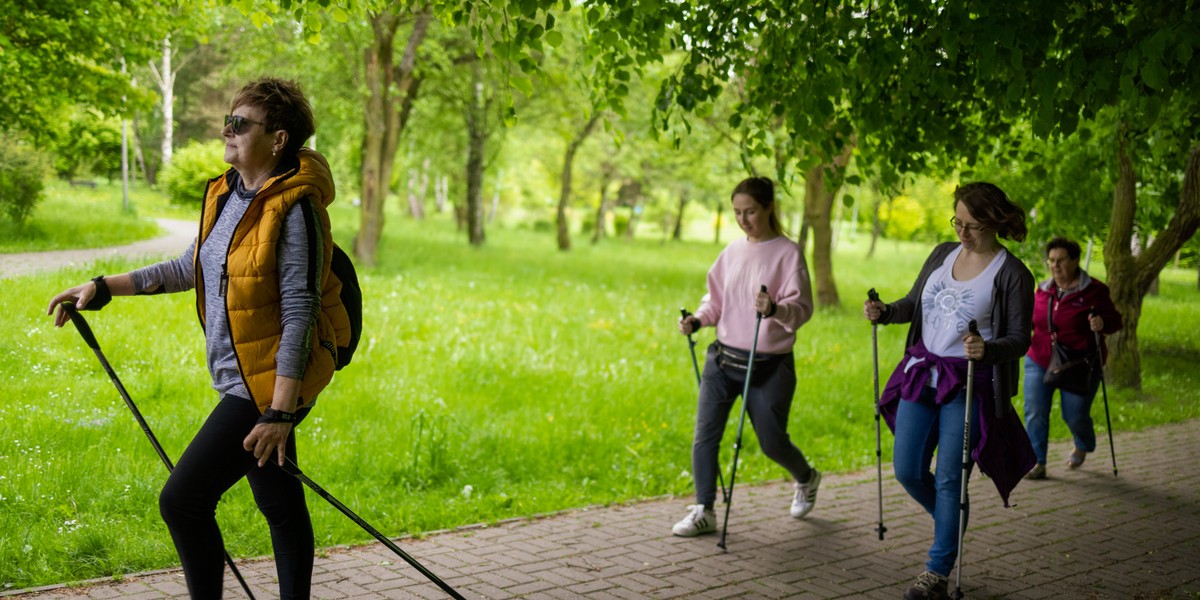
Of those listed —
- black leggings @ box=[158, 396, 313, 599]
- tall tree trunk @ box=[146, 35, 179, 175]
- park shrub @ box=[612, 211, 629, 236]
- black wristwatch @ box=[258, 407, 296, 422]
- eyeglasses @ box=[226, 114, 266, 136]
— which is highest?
tall tree trunk @ box=[146, 35, 179, 175]

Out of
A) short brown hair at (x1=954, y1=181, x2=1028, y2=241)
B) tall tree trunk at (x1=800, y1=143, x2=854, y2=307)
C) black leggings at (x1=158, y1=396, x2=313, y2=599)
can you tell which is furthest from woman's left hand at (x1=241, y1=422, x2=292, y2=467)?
tall tree trunk at (x1=800, y1=143, x2=854, y2=307)

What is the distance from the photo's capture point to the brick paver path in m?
5.35

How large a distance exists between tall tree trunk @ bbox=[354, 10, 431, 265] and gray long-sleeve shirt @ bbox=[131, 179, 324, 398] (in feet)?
56.2

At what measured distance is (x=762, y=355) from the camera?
638cm

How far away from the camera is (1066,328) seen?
8688 millimetres

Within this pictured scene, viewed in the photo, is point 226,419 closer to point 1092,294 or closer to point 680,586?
point 680,586

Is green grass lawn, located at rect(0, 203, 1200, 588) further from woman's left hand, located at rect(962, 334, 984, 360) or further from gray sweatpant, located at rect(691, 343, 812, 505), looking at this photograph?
woman's left hand, located at rect(962, 334, 984, 360)

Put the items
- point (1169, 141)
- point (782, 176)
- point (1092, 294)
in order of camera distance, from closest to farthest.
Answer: point (782, 176), point (1092, 294), point (1169, 141)

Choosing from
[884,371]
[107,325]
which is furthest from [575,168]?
[107,325]

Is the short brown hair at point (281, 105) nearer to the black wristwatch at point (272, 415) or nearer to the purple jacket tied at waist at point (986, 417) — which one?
the black wristwatch at point (272, 415)

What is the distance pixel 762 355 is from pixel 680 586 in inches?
60.5

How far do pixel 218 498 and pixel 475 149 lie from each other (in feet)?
91.1

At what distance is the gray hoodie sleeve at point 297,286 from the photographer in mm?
3516

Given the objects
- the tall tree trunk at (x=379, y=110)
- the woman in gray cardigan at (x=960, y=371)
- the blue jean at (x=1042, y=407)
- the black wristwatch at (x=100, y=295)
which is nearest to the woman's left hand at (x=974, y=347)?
the woman in gray cardigan at (x=960, y=371)
